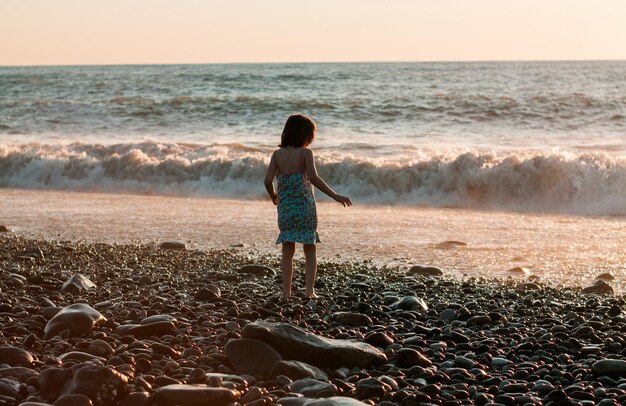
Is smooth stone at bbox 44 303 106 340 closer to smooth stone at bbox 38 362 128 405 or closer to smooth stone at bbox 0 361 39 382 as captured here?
smooth stone at bbox 0 361 39 382

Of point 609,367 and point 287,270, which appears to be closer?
point 609,367

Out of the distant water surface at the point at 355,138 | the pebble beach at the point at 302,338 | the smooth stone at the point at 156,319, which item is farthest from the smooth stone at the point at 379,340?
the distant water surface at the point at 355,138

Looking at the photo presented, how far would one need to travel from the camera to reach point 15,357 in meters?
4.83

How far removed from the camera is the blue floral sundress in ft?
23.1

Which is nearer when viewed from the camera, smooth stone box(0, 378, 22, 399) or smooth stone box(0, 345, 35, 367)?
smooth stone box(0, 378, 22, 399)

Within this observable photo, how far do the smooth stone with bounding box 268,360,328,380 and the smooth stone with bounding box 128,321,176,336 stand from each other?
1144 mm

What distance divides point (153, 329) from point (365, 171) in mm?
11220

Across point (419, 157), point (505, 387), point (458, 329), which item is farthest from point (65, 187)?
point (505, 387)

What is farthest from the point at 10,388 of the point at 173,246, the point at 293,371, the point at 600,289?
the point at 173,246

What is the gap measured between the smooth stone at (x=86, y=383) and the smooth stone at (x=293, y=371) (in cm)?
87

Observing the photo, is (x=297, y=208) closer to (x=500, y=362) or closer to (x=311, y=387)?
(x=500, y=362)

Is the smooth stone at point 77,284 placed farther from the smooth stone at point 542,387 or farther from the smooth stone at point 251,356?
the smooth stone at point 542,387

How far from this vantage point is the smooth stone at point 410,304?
6636mm

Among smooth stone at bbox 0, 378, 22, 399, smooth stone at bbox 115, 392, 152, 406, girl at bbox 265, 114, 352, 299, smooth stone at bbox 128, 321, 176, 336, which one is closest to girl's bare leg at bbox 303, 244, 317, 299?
girl at bbox 265, 114, 352, 299
